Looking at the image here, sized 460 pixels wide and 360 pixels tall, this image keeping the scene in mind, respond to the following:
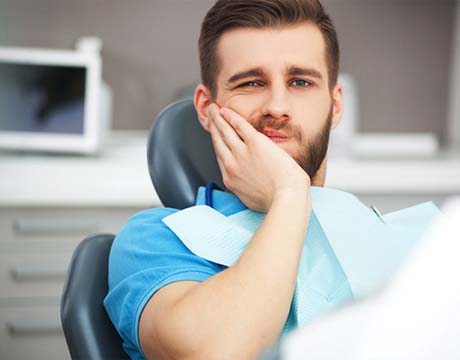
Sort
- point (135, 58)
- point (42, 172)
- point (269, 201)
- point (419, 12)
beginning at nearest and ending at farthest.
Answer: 1. point (269, 201)
2. point (42, 172)
3. point (135, 58)
4. point (419, 12)

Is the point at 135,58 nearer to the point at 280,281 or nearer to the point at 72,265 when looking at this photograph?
the point at 72,265

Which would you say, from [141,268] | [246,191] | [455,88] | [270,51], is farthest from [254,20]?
[455,88]

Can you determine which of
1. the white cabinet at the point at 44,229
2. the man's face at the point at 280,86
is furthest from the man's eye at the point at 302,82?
the white cabinet at the point at 44,229

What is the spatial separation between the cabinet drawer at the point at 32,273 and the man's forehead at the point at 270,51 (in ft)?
4.34

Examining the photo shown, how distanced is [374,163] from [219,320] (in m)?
1.89

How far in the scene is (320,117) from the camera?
1253mm

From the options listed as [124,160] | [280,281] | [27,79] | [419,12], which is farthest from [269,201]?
[419,12]

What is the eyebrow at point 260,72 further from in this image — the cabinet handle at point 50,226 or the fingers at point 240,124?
the cabinet handle at point 50,226

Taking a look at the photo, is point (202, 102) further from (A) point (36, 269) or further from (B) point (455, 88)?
(B) point (455, 88)

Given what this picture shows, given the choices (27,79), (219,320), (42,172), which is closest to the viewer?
(219,320)

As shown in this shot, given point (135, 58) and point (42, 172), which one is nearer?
point (42, 172)

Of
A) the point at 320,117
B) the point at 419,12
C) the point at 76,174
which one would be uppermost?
the point at 419,12

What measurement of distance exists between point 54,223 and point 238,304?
1.53m

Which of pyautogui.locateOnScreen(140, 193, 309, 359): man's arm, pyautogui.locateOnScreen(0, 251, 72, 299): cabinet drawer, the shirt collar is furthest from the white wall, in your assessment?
pyautogui.locateOnScreen(140, 193, 309, 359): man's arm
